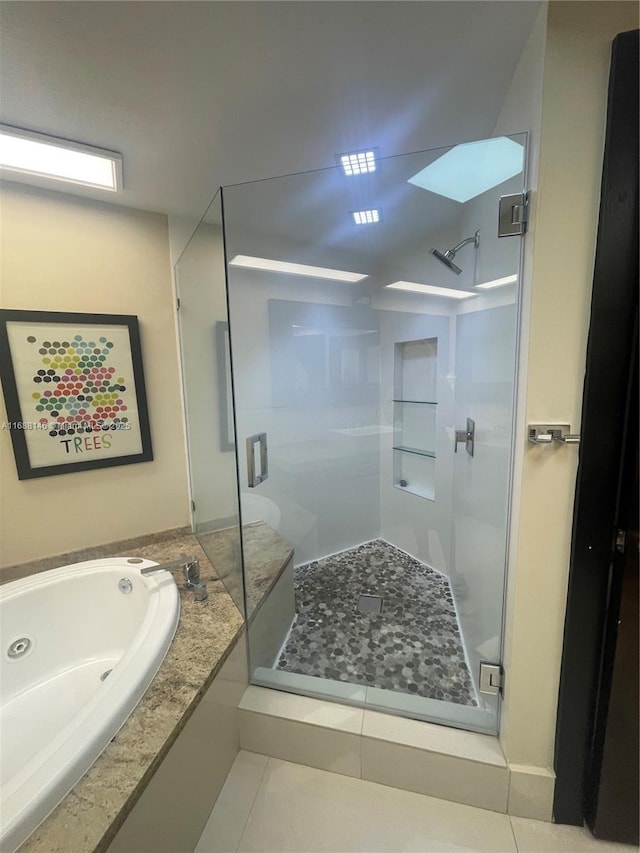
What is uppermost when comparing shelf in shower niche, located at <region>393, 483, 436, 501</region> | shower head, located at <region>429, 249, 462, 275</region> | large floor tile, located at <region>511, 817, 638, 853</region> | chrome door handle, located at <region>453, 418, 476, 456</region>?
shower head, located at <region>429, 249, 462, 275</region>

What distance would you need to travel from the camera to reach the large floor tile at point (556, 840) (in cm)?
104

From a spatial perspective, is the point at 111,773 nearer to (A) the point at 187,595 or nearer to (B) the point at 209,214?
(A) the point at 187,595

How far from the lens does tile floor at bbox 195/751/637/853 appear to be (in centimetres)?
106

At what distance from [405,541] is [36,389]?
2448 mm

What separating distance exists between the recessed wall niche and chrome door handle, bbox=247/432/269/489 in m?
1.10

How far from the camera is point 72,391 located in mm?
1660

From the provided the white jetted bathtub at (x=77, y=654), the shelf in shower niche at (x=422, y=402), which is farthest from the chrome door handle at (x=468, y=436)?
the white jetted bathtub at (x=77, y=654)

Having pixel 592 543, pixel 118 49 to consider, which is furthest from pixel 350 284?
pixel 592 543

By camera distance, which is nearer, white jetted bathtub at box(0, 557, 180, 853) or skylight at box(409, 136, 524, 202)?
white jetted bathtub at box(0, 557, 180, 853)

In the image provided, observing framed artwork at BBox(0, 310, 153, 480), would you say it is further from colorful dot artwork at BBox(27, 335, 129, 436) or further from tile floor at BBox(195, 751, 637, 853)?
tile floor at BBox(195, 751, 637, 853)

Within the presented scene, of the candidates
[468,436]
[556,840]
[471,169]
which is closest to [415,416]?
[468,436]

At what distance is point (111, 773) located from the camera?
2.70 ft

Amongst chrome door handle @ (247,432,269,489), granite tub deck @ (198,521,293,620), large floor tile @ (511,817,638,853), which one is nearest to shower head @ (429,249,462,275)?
chrome door handle @ (247,432,269,489)

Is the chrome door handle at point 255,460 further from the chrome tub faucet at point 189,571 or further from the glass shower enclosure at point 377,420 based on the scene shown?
the chrome tub faucet at point 189,571
